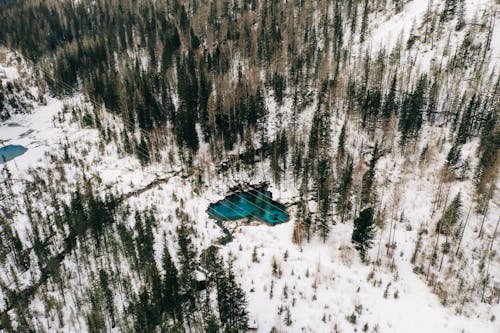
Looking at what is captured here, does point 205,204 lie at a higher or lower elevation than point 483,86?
lower

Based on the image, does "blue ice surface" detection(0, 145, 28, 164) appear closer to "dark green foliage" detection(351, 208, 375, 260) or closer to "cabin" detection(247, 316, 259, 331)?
"cabin" detection(247, 316, 259, 331)

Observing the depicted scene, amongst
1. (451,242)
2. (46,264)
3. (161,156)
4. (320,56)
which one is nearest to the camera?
(451,242)

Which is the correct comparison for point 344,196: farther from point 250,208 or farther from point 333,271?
point 250,208

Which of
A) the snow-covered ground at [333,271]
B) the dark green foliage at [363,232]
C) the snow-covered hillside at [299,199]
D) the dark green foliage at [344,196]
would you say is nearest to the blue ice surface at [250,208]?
the snow-covered ground at [333,271]

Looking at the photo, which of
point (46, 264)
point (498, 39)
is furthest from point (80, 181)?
point (498, 39)

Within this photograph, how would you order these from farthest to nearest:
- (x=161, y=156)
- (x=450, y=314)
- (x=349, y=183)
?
(x=161, y=156), (x=349, y=183), (x=450, y=314)

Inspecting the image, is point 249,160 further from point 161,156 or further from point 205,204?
point 161,156
